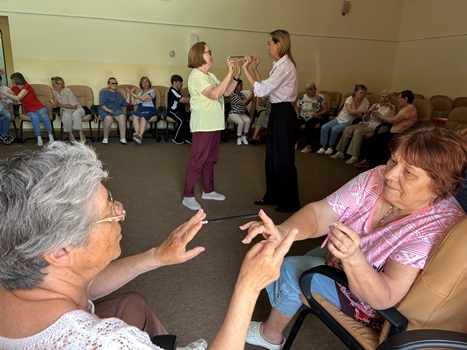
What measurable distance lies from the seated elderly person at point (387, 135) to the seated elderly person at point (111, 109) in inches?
161

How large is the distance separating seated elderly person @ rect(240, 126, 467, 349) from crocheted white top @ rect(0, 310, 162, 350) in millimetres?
513

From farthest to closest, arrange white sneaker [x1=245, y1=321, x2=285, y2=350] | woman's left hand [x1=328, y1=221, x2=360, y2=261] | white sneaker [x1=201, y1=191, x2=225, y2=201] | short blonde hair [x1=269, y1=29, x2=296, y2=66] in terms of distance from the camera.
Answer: white sneaker [x1=201, y1=191, x2=225, y2=201] < short blonde hair [x1=269, y1=29, x2=296, y2=66] < white sneaker [x1=245, y1=321, x2=285, y2=350] < woman's left hand [x1=328, y1=221, x2=360, y2=261]

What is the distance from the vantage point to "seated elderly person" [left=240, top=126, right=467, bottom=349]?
3.61ft

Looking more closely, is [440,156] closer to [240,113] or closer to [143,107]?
[240,113]

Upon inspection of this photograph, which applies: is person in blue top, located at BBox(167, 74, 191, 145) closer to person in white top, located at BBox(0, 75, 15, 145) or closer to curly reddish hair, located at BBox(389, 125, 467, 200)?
person in white top, located at BBox(0, 75, 15, 145)

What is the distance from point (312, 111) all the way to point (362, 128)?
1125 millimetres

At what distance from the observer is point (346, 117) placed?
5902 millimetres

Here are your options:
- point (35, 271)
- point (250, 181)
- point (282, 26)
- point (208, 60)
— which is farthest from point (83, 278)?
point (282, 26)

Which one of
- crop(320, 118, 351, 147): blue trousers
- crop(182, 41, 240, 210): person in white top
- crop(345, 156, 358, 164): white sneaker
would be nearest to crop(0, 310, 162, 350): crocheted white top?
crop(182, 41, 240, 210): person in white top

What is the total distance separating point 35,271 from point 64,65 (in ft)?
22.0

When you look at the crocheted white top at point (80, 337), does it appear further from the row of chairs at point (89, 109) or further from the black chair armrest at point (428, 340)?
the row of chairs at point (89, 109)

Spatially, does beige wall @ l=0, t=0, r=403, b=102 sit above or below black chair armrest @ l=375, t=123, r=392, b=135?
above

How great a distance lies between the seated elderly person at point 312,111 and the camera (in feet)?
20.3

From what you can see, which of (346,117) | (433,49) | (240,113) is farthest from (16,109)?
(433,49)
